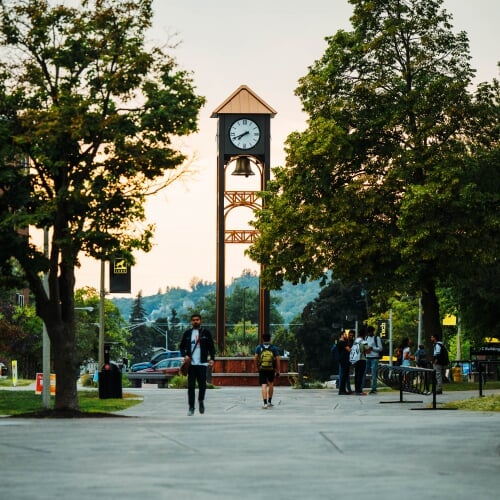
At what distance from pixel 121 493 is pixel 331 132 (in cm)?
3163

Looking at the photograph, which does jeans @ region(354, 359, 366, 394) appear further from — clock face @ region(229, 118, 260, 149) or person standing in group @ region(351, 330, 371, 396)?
clock face @ region(229, 118, 260, 149)

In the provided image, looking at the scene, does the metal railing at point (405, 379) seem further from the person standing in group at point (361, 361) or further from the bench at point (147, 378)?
the bench at point (147, 378)

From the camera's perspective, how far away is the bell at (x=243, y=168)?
167 ft

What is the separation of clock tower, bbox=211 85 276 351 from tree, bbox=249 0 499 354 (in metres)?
8.79

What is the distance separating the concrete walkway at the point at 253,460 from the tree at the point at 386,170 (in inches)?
862

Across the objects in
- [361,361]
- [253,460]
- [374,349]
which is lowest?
[253,460]

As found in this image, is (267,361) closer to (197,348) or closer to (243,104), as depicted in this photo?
(197,348)

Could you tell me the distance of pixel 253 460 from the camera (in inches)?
496

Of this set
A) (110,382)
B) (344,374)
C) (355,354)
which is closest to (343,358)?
(355,354)

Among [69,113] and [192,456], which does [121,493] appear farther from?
[69,113]

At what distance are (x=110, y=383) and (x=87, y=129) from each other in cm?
1191

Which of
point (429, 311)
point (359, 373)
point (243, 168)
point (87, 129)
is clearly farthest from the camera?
point (243, 168)

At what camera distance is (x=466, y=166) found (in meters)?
40.2

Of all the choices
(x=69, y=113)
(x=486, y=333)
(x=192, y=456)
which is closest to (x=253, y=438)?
(x=192, y=456)
